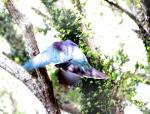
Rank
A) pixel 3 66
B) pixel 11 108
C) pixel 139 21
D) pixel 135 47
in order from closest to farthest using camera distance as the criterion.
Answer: pixel 3 66 → pixel 139 21 → pixel 135 47 → pixel 11 108

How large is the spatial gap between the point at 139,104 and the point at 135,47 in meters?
4.20

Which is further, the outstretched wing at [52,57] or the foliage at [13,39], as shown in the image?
the foliage at [13,39]

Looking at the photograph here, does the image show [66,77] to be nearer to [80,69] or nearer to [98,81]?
[80,69]

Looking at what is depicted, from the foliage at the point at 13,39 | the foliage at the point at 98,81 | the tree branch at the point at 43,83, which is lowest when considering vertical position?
the tree branch at the point at 43,83

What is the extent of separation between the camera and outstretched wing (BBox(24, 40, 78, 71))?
3.89 meters

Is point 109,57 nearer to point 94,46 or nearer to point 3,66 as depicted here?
point 94,46

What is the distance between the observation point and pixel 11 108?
14672 mm

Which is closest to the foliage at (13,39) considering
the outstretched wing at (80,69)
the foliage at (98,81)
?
the foliage at (98,81)

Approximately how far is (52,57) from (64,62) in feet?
0.50

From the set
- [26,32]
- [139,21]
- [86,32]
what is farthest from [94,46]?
[26,32]

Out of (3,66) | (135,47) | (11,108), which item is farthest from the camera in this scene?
(11,108)

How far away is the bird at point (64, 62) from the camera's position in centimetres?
390

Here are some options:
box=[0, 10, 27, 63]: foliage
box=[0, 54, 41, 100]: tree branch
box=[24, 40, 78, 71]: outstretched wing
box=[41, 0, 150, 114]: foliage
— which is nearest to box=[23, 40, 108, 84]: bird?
box=[24, 40, 78, 71]: outstretched wing

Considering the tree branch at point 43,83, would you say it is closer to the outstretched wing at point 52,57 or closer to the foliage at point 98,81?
the outstretched wing at point 52,57
